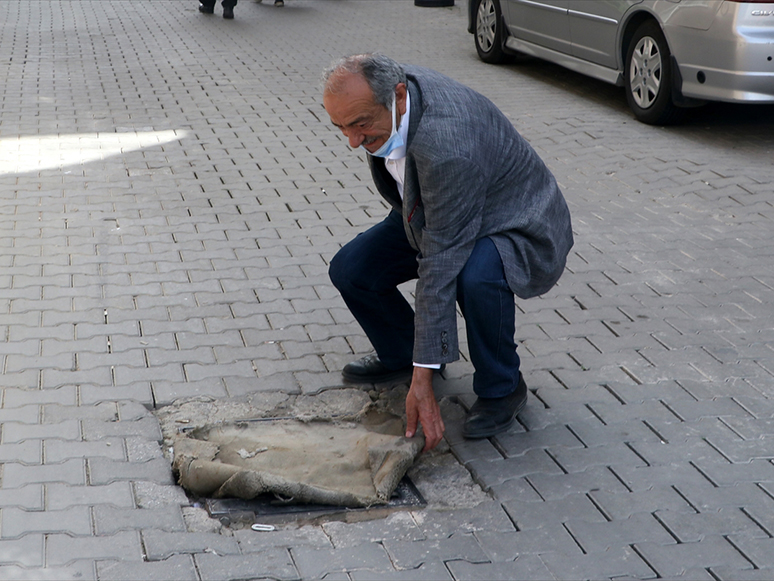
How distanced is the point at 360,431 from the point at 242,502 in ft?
1.95

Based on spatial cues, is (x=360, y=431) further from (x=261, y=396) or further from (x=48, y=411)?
(x=48, y=411)

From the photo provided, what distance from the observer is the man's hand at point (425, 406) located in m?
3.18

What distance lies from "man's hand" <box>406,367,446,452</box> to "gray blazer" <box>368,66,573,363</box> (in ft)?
0.21

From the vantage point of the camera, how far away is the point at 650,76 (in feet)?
26.3

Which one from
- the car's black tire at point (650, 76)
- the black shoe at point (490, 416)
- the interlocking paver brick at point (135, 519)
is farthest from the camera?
the car's black tire at point (650, 76)

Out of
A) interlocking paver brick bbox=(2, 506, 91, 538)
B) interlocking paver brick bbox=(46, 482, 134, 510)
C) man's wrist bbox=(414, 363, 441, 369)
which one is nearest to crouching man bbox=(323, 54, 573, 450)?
man's wrist bbox=(414, 363, 441, 369)

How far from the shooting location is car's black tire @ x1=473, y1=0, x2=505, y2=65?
1066 centimetres

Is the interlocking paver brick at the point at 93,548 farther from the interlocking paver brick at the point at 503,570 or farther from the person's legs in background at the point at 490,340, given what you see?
the person's legs in background at the point at 490,340

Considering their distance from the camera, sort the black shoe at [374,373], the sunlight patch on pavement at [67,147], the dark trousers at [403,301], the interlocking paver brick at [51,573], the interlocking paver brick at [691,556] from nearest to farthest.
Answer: the interlocking paver brick at [51,573], the interlocking paver brick at [691,556], the dark trousers at [403,301], the black shoe at [374,373], the sunlight patch on pavement at [67,147]

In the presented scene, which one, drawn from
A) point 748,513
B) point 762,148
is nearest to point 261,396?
point 748,513

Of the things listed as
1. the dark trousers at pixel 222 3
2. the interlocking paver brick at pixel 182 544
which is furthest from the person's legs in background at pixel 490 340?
the dark trousers at pixel 222 3

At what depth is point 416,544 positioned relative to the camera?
2.91 meters

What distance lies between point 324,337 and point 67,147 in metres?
3.94

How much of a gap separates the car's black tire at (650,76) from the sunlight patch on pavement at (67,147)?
154 inches
